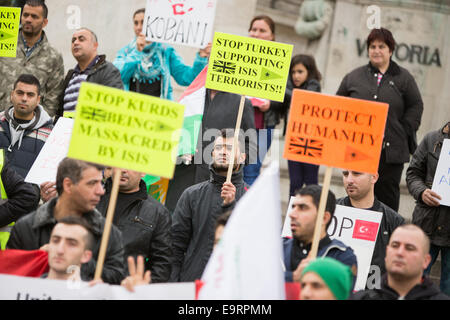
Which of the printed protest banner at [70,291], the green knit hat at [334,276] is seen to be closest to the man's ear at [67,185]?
the printed protest banner at [70,291]

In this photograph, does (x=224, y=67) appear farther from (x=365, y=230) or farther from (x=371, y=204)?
(x=365, y=230)

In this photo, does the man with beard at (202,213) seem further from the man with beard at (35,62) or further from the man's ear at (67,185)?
the man with beard at (35,62)

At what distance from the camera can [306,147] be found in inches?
227

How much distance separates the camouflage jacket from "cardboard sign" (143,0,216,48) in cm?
106

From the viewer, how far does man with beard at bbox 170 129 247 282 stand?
680cm

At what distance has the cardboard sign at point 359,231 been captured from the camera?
673 cm

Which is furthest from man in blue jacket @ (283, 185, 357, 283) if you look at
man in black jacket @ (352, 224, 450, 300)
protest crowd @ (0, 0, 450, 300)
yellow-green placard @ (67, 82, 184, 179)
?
yellow-green placard @ (67, 82, 184, 179)

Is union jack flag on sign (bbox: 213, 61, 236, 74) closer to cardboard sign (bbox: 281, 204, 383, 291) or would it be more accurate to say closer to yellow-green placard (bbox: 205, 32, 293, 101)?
yellow-green placard (bbox: 205, 32, 293, 101)

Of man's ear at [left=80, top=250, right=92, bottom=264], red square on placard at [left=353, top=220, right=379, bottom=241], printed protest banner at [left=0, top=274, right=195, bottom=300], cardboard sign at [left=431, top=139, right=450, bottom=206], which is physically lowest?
printed protest banner at [left=0, top=274, right=195, bottom=300]

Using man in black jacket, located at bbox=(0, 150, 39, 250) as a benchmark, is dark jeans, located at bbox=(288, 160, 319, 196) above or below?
above

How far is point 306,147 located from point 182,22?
12.7ft

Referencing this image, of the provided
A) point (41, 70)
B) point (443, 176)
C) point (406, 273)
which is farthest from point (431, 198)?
point (41, 70)

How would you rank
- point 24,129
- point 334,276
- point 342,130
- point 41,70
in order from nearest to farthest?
point 334,276, point 342,130, point 24,129, point 41,70

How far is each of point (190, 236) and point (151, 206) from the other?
55 centimetres
